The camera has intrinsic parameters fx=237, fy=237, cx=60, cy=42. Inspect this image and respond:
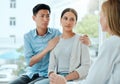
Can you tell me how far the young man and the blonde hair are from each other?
37.8 inches

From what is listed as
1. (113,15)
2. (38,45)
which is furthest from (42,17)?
(113,15)

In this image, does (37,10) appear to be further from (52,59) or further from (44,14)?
(52,59)

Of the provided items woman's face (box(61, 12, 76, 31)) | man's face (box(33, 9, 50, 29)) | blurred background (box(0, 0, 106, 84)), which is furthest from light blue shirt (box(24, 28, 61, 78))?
blurred background (box(0, 0, 106, 84))

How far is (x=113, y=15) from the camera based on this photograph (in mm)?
1297

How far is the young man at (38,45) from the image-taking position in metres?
2.22

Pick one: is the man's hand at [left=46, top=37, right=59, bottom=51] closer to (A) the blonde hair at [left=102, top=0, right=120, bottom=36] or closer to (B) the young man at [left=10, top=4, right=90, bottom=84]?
(B) the young man at [left=10, top=4, right=90, bottom=84]

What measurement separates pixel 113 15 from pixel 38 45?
1.11 metres

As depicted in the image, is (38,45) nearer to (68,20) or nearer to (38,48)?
(38,48)

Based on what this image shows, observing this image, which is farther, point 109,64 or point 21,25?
point 21,25

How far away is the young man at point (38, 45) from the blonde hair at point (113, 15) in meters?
0.96

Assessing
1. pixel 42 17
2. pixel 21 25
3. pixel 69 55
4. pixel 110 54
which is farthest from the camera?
Result: pixel 21 25

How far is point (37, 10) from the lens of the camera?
225cm

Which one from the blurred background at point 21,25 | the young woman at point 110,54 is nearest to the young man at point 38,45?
the blurred background at point 21,25

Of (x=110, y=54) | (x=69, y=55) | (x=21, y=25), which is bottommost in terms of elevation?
(x=69, y=55)
